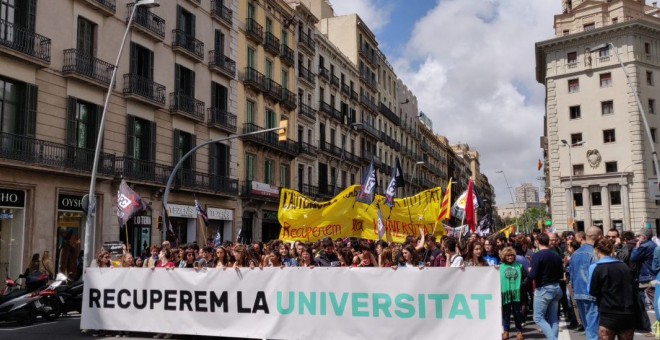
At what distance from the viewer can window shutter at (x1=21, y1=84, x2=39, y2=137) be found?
20.0 m

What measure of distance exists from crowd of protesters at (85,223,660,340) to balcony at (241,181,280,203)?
19.4 meters

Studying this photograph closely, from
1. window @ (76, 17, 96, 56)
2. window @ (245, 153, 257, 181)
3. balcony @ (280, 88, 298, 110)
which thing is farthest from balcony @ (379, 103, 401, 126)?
window @ (76, 17, 96, 56)

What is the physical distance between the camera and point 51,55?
21219 mm

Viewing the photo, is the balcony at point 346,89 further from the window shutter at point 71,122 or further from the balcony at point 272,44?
the window shutter at point 71,122

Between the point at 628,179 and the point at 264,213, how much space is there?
103ft

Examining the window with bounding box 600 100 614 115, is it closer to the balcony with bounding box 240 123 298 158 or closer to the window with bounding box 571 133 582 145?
the window with bounding box 571 133 582 145

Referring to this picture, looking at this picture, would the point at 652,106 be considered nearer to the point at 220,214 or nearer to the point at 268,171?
the point at 268,171

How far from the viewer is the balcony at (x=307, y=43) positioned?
4247cm

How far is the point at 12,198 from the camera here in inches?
766

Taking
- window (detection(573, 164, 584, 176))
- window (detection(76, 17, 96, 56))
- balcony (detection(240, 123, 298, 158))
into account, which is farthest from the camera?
window (detection(573, 164, 584, 176))

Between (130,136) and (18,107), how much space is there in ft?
17.9

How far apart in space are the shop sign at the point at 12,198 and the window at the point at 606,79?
4743cm

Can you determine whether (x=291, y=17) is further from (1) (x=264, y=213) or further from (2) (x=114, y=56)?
(2) (x=114, y=56)

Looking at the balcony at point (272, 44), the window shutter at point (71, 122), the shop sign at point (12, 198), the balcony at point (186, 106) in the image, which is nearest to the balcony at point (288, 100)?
the balcony at point (272, 44)
